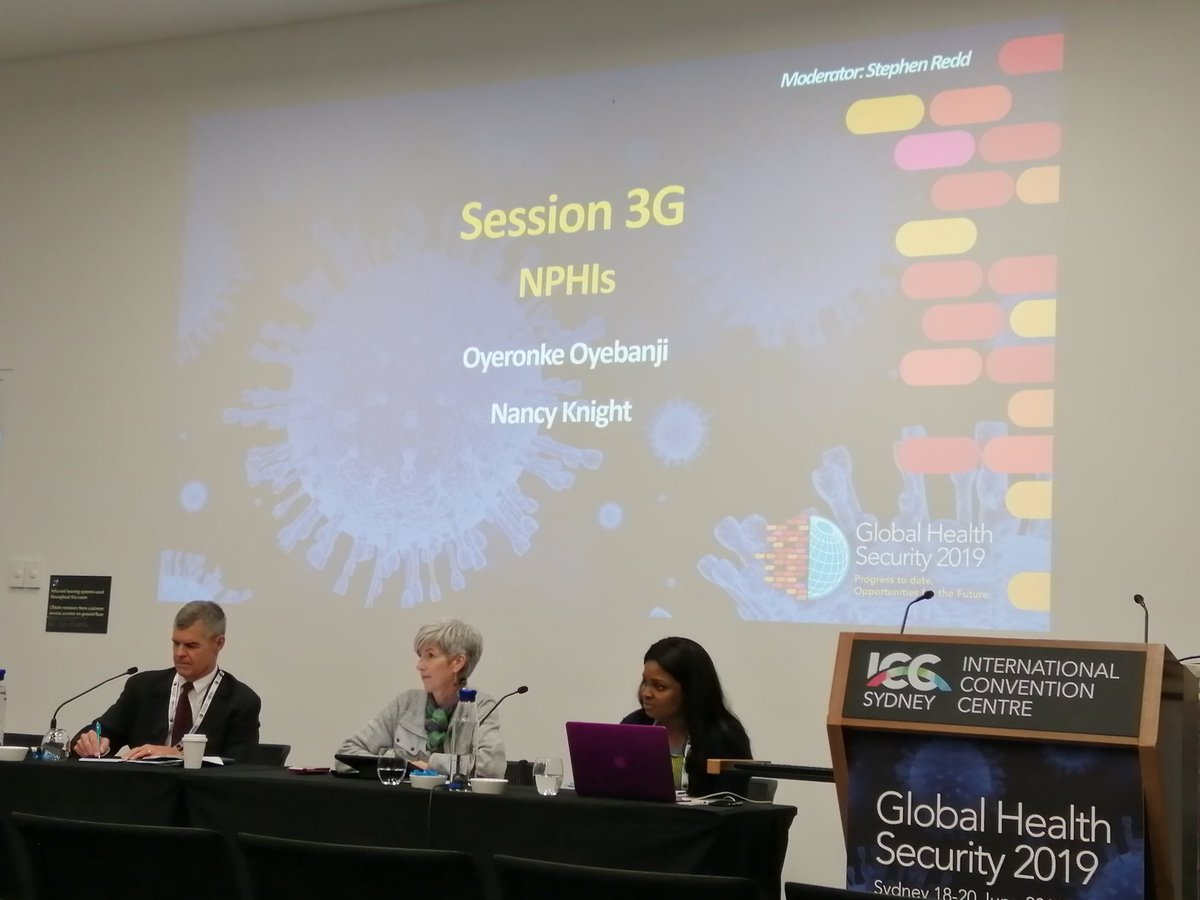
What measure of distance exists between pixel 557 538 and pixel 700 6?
2006 mm

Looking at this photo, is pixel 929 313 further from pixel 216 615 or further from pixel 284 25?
pixel 284 25

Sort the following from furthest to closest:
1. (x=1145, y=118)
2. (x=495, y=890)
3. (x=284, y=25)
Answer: (x=284, y=25)
(x=1145, y=118)
(x=495, y=890)

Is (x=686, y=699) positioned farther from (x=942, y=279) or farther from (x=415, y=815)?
(x=942, y=279)

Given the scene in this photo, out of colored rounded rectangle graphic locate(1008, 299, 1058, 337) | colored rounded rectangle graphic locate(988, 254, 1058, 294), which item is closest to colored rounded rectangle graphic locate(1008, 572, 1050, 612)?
colored rounded rectangle graphic locate(1008, 299, 1058, 337)

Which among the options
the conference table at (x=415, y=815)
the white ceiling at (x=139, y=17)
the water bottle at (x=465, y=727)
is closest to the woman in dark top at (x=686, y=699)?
the water bottle at (x=465, y=727)

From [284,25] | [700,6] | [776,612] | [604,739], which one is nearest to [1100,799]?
[604,739]

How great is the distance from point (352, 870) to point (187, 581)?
10.4 ft

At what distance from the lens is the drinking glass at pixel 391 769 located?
329 centimetres

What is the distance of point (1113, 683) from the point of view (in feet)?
7.91

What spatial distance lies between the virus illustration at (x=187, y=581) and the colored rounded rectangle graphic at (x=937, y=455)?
2636 millimetres

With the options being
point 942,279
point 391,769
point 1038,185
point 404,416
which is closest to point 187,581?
point 404,416

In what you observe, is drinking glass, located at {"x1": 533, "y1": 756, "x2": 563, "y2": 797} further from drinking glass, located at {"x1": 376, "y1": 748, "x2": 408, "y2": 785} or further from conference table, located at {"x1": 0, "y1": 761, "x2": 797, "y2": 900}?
drinking glass, located at {"x1": 376, "y1": 748, "x2": 408, "y2": 785}

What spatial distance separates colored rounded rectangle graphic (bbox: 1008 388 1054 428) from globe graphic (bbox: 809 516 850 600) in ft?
2.23

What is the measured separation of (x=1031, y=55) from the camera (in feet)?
15.0
